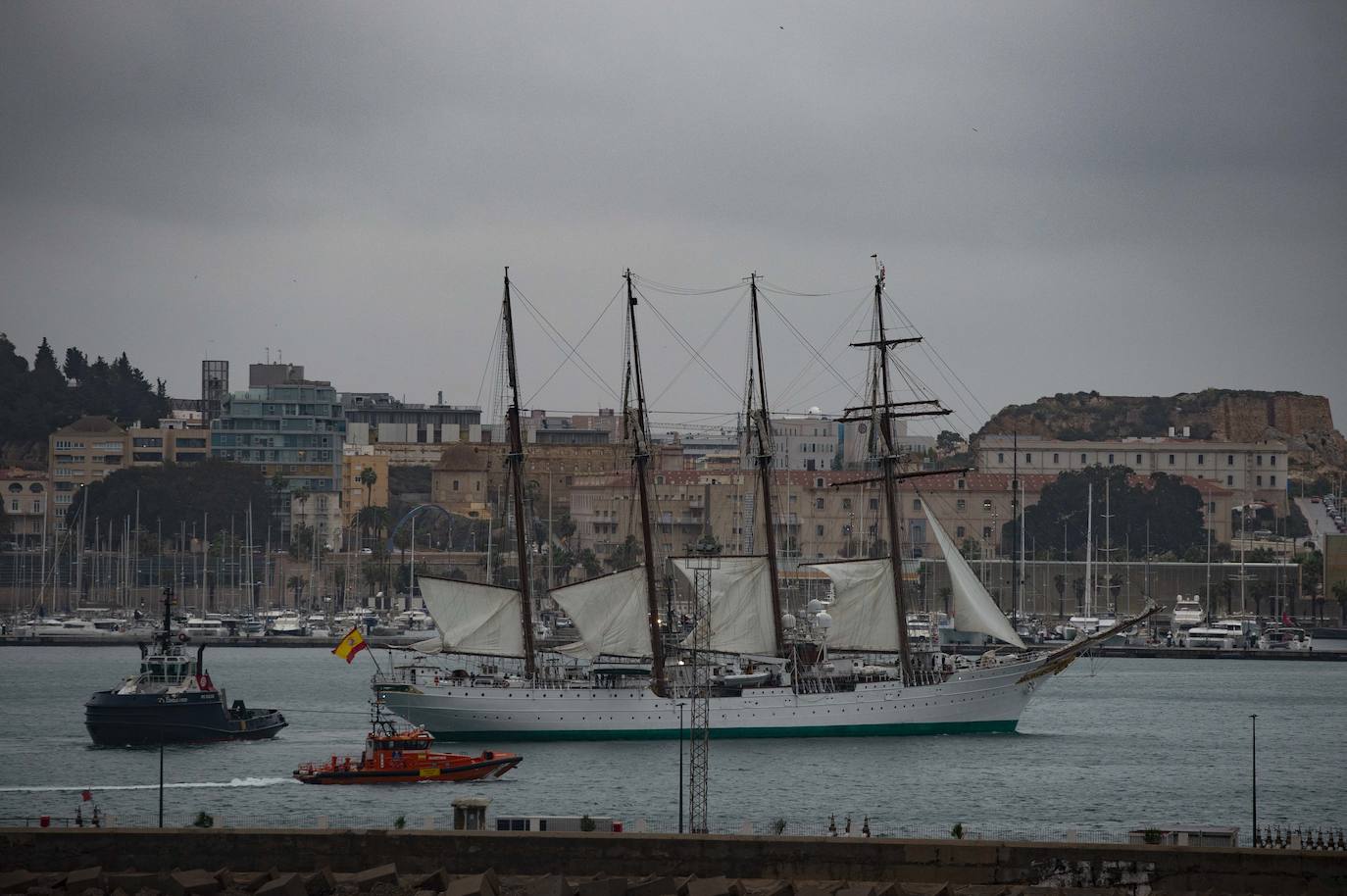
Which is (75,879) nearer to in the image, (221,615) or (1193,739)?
(1193,739)

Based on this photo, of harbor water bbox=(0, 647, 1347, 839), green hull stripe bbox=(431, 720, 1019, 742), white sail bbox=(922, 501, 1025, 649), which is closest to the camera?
harbor water bbox=(0, 647, 1347, 839)

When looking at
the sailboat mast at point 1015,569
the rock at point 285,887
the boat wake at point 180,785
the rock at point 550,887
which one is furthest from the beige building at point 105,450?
the rock at point 550,887

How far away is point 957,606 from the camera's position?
6875 centimetres

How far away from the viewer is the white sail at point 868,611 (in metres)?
68.4

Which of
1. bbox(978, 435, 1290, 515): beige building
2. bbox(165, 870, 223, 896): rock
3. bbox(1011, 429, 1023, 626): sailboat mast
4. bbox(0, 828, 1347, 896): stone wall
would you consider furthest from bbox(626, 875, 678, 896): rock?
bbox(978, 435, 1290, 515): beige building

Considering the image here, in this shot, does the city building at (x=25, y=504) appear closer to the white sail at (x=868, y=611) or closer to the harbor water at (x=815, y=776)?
the harbor water at (x=815, y=776)

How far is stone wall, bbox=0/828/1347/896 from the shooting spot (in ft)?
115

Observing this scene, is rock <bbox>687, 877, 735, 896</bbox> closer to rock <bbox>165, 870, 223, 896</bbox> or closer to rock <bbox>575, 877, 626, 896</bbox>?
rock <bbox>575, 877, 626, 896</bbox>

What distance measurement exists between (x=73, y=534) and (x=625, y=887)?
132m

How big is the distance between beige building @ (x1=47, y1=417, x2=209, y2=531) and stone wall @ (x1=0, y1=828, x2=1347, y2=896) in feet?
467

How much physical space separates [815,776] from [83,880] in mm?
25347

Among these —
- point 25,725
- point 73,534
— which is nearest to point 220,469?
point 73,534

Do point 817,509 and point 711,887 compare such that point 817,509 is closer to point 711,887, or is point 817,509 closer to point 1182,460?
point 1182,460

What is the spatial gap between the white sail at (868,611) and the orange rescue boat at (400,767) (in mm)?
17097
